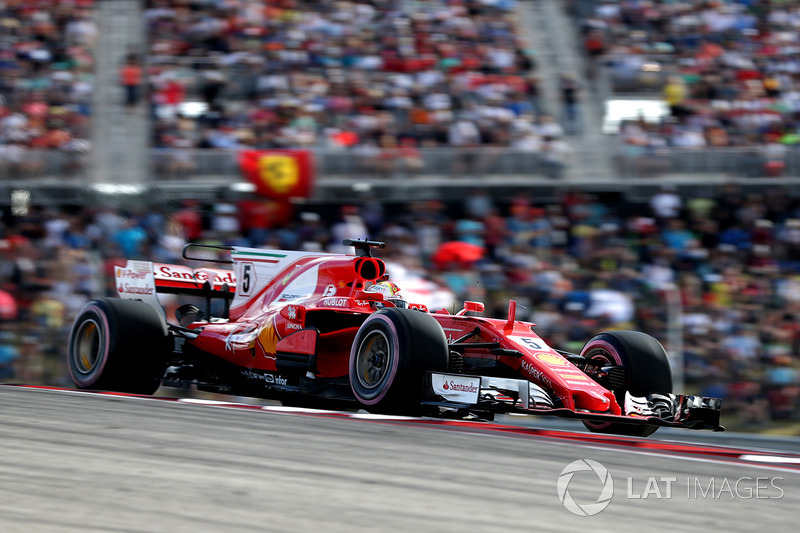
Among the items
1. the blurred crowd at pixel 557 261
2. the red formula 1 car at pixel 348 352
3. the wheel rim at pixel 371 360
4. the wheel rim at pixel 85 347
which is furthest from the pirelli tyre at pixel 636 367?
the wheel rim at pixel 85 347

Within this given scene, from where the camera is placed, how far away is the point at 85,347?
9.46m

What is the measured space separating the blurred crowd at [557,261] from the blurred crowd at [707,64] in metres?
1.27

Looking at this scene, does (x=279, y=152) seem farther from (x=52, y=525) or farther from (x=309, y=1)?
(x=52, y=525)

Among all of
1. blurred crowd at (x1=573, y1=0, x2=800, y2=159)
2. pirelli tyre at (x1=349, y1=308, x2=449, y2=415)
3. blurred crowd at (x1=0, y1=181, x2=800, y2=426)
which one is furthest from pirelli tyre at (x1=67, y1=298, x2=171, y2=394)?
blurred crowd at (x1=573, y1=0, x2=800, y2=159)

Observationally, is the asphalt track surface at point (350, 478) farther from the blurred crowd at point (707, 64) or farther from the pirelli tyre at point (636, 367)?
the blurred crowd at point (707, 64)

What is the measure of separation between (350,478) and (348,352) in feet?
12.1

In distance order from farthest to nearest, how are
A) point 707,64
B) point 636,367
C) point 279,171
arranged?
point 707,64, point 279,171, point 636,367

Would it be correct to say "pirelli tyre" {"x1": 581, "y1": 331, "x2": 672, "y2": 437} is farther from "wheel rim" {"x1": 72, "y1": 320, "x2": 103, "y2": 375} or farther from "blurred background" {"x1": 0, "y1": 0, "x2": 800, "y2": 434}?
"wheel rim" {"x1": 72, "y1": 320, "x2": 103, "y2": 375}

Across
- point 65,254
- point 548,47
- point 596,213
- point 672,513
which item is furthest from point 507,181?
point 672,513

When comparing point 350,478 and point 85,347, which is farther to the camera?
point 85,347

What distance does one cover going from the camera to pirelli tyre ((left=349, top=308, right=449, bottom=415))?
6.94m

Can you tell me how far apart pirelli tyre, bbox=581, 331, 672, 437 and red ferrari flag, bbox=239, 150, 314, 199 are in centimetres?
704

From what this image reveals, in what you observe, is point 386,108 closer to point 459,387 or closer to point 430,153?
point 430,153

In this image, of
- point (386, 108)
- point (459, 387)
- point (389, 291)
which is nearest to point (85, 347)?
point (389, 291)
